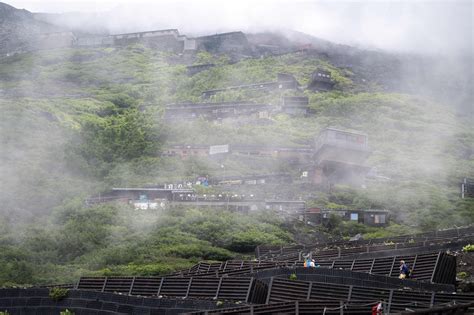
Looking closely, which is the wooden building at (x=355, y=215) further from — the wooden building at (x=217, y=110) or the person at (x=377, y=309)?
the person at (x=377, y=309)

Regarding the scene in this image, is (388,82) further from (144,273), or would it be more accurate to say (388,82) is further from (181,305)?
(181,305)

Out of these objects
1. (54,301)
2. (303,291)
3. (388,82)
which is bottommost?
(388,82)

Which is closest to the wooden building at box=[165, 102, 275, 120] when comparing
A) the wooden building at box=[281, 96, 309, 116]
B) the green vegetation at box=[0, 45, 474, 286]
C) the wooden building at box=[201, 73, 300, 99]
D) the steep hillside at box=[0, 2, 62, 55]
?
the green vegetation at box=[0, 45, 474, 286]

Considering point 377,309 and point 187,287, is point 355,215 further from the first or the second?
point 377,309

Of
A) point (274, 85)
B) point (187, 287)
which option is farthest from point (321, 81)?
point (187, 287)

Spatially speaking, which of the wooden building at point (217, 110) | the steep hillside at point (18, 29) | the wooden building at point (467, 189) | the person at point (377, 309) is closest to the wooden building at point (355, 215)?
the wooden building at point (467, 189)

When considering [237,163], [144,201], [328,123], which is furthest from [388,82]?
[144,201]
